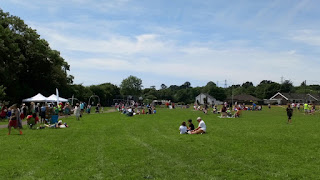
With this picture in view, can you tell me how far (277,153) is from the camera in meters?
10.8

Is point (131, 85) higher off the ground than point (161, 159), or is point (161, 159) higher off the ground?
point (131, 85)

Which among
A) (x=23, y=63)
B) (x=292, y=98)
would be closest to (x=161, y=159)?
(x=23, y=63)

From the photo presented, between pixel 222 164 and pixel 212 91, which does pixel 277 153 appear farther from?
pixel 212 91

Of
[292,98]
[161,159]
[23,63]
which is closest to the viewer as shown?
[161,159]

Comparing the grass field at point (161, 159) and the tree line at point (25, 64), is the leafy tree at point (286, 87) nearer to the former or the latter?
the tree line at point (25, 64)

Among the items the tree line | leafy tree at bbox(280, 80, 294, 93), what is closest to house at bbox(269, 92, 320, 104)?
leafy tree at bbox(280, 80, 294, 93)

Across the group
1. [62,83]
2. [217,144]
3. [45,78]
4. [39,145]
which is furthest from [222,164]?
[62,83]

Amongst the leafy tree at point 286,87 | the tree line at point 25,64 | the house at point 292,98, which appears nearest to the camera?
the tree line at point 25,64

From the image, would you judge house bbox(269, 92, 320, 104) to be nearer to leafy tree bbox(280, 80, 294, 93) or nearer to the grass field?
leafy tree bbox(280, 80, 294, 93)

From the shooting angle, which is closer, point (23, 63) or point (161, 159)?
point (161, 159)

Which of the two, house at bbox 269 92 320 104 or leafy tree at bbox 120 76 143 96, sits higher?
leafy tree at bbox 120 76 143 96

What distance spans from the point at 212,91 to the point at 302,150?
12502cm

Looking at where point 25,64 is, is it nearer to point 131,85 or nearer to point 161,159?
point 161,159

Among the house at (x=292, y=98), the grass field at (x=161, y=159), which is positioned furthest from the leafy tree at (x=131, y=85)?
the grass field at (x=161, y=159)
